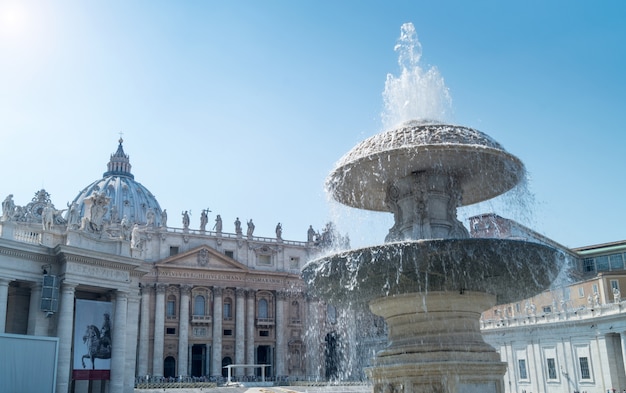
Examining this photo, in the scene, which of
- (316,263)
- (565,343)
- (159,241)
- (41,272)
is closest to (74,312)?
(41,272)

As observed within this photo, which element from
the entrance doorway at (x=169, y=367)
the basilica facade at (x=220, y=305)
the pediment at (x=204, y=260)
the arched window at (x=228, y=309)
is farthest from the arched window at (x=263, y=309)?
the entrance doorway at (x=169, y=367)

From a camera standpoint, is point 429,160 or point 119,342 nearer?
point 429,160

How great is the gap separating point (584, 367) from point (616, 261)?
34.5ft

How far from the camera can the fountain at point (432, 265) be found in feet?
36.8

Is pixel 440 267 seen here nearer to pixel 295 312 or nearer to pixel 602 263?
pixel 602 263

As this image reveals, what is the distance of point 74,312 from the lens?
96.7ft

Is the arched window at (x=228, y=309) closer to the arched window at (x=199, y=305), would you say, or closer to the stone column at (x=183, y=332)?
the arched window at (x=199, y=305)

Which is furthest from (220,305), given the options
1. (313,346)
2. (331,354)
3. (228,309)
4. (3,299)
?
(3,299)

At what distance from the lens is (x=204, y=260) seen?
68.1 meters

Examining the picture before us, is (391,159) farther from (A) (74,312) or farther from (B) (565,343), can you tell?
(B) (565,343)

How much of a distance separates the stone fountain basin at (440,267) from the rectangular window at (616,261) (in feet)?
129

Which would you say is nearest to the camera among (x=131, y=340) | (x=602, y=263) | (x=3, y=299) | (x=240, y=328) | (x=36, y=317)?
(x=3, y=299)

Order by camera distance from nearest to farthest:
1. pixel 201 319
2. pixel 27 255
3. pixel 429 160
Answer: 1. pixel 429 160
2. pixel 27 255
3. pixel 201 319

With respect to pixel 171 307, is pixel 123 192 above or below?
above
